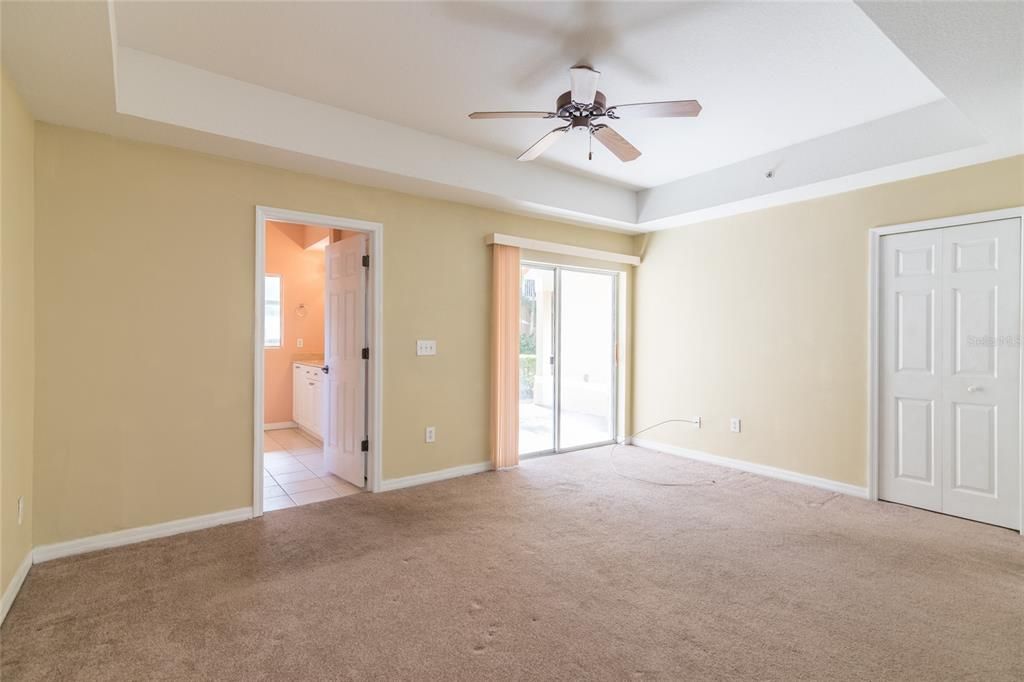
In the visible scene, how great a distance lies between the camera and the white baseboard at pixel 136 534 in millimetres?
2904

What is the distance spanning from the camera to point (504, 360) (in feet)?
16.2

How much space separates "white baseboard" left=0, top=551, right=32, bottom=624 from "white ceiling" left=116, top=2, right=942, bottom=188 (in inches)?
111

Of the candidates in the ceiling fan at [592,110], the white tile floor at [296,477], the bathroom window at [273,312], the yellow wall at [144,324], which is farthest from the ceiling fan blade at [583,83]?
the bathroom window at [273,312]

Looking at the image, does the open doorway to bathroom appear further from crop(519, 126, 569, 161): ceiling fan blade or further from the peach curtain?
crop(519, 126, 569, 161): ceiling fan blade

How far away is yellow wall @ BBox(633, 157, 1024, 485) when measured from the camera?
4.13 m

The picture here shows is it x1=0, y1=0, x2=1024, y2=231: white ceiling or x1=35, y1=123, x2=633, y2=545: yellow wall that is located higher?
x1=0, y1=0, x2=1024, y2=231: white ceiling

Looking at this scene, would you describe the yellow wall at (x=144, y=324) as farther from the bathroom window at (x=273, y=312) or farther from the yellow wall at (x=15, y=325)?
the bathroom window at (x=273, y=312)

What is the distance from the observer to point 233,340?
11.7 ft

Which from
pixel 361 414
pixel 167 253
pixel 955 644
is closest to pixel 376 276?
pixel 361 414

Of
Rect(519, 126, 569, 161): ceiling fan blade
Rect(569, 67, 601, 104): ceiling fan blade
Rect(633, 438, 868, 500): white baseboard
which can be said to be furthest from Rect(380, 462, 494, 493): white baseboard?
Rect(569, 67, 601, 104): ceiling fan blade

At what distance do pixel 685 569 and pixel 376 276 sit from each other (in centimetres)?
310

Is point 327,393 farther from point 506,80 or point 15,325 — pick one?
point 506,80

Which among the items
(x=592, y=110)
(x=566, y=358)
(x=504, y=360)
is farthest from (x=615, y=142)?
(x=566, y=358)

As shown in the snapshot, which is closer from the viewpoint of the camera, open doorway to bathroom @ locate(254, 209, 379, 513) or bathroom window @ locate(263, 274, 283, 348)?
open doorway to bathroom @ locate(254, 209, 379, 513)
